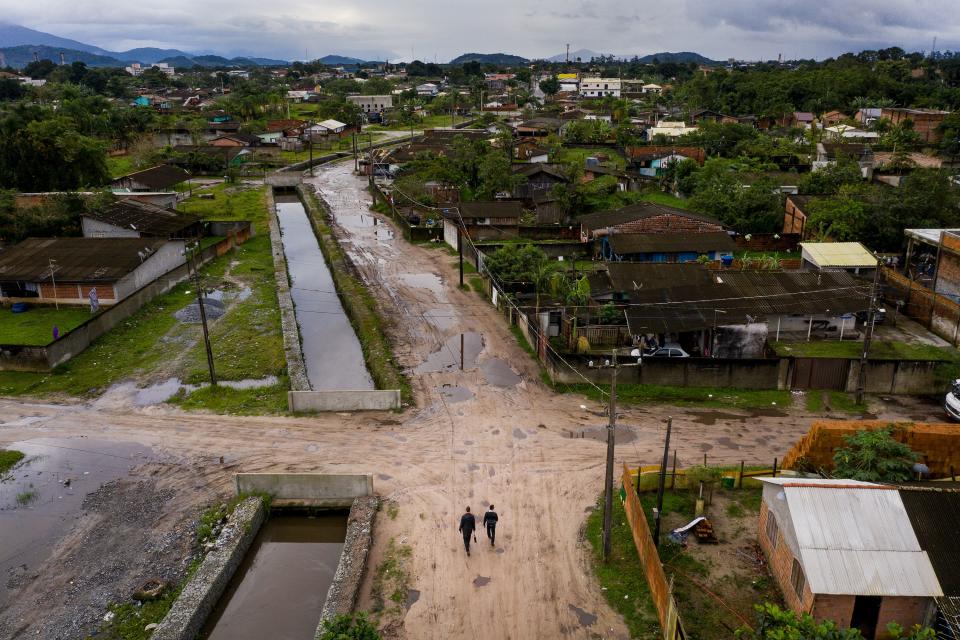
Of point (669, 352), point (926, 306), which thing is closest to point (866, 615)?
point (669, 352)

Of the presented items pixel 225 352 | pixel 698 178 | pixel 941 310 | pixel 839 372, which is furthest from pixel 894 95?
pixel 225 352

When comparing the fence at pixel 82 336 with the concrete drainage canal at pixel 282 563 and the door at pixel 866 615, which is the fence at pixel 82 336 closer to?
the concrete drainage canal at pixel 282 563

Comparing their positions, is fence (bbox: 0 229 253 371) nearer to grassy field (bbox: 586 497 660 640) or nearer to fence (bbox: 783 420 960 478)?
grassy field (bbox: 586 497 660 640)

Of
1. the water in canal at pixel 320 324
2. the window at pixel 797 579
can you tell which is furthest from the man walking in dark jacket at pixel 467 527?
the water in canal at pixel 320 324

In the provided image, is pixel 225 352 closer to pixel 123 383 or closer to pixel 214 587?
pixel 123 383

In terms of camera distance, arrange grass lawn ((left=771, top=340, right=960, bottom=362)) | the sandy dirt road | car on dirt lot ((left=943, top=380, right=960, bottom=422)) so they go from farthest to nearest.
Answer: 1. grass lawn ((left=771, top=340, right=960, bottom=362))
2. car on dirt lot ((left=943, top=380, right=960, bottom=422))
3. the sandy dirt road

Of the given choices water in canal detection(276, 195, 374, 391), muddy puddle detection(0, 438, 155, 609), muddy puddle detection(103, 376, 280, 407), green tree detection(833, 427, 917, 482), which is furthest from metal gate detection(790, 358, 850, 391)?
muddy puddle detection(0, 438, 155, 609)
